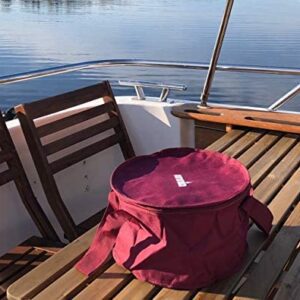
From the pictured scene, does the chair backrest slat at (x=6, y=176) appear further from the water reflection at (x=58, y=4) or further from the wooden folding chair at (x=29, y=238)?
the water reflection at (x=58, y=4)

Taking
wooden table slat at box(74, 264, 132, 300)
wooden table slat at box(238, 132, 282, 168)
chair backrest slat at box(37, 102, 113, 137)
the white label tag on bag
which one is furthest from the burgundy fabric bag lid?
chair backrest slat at box(37, 102, 113, 137)

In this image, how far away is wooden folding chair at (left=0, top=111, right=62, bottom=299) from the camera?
5.88 feet

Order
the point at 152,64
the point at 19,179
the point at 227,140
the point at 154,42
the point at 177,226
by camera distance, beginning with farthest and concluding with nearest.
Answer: the point at 154,42 < the point at 152,64 < the point at 227,140 < the point at 19,179 < the point at 177,226

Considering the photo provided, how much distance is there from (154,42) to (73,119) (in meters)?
10.1

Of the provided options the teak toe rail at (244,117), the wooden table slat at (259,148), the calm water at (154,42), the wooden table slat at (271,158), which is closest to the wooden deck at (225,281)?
the wooden table slat at (271,158)

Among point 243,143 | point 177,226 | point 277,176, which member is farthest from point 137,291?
point 243,143

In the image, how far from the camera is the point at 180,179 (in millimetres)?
1215

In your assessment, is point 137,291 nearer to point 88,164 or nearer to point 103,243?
point 103,243

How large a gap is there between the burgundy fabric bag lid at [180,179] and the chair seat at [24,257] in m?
0.73

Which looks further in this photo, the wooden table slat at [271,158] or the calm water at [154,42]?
the calm water at [154,42]

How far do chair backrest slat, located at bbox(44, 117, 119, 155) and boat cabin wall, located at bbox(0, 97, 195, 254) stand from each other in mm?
52

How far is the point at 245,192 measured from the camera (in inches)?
45.0

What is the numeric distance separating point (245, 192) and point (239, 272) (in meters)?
0.20

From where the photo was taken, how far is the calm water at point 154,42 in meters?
8.25
